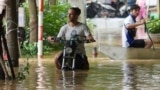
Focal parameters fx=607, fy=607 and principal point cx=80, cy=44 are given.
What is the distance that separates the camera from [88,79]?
12195mm

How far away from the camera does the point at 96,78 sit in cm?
1244

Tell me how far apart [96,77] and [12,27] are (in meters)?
2.81

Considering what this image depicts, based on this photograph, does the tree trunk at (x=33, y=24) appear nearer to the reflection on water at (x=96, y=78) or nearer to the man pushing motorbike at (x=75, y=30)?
the reflection on water at (x=96, y=78)

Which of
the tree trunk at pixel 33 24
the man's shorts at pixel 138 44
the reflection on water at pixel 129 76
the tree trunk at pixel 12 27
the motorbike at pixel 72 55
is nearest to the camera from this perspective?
the reflection on water at pixel 129 76

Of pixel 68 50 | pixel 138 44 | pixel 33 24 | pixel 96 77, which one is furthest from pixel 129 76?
pixel 33 24

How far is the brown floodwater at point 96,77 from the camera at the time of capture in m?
11.0

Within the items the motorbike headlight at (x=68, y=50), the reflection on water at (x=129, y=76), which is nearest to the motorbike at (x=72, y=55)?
the motorbike headlight at (x=68, y=50)

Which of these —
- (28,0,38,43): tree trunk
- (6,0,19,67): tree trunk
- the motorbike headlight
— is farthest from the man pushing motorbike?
(28,0,38,43): tree trunk

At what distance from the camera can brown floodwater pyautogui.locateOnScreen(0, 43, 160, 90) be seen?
1100cm

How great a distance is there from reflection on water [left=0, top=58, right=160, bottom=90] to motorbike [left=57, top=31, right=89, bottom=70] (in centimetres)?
21

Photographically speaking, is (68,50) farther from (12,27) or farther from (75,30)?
(12,27)

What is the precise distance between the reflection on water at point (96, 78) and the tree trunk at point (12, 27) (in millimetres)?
565

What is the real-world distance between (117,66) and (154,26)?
11.4 meters

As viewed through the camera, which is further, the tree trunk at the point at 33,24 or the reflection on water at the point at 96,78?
the tree trunk at the point at 33,24
